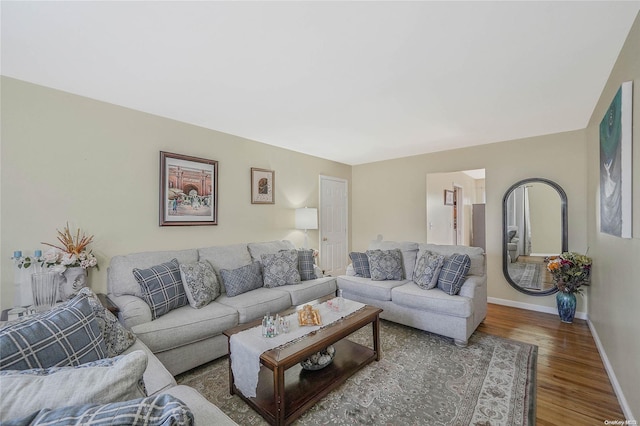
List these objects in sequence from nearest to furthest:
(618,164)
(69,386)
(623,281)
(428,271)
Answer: (69,386) < (618,164) < (623,281) < (428,271)

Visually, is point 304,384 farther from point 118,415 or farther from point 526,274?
point 526,274

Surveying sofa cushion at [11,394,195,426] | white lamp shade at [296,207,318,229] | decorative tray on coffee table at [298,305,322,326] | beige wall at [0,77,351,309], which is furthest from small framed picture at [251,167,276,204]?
sofa cushion at [11,394,195,426]

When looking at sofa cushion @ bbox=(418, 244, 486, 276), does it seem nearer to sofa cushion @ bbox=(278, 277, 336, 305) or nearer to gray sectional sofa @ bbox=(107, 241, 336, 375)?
sofa cushion @ bbox=(278, 277, 336, 305)

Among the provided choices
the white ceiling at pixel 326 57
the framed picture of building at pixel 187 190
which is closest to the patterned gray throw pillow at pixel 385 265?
the white ceiling at pixel 326 57

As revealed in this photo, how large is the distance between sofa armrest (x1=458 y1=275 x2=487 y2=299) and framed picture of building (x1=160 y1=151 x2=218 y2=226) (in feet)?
9.75

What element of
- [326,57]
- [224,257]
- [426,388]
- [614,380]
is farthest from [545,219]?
[224,257]

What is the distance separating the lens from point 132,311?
Result: 6.98ft

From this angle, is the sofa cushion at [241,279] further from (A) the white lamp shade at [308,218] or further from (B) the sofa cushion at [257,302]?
(A) the white lamp shade at [308,218]

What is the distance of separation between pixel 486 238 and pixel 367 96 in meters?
3.07

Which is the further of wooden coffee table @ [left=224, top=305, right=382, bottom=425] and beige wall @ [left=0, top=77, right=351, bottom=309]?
beige wall @ [left=0, top=77, right=351, bottom=309]

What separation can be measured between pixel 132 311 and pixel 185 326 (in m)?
0.41

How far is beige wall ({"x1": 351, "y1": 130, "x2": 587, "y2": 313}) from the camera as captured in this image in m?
3.53

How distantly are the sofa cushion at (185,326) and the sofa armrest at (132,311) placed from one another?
5 centimetres

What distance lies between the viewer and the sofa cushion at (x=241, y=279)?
2.85 metres
